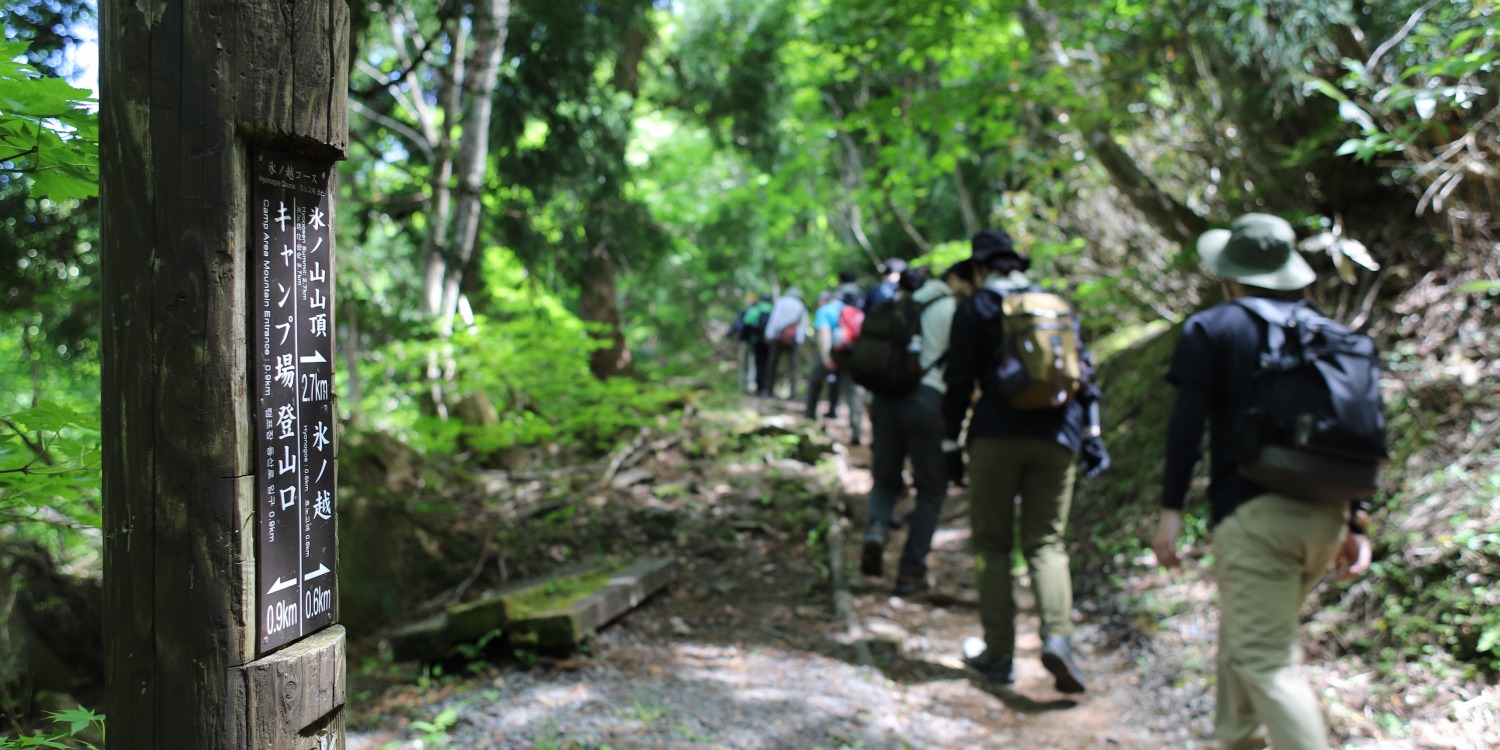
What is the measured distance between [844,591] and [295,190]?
501cm

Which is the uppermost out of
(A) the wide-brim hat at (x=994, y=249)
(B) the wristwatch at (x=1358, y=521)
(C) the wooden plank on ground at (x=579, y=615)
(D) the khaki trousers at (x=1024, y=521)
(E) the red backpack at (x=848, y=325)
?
(A) the wide-brim hat at (x=994, y=249)

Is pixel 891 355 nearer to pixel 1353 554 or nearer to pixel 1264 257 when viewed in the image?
pixel 1264 257

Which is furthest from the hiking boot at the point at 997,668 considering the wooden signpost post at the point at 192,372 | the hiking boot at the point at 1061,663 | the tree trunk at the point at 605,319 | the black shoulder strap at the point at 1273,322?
the tree trunk at the point at 605,319

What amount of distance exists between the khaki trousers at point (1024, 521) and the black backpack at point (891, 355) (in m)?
1.34

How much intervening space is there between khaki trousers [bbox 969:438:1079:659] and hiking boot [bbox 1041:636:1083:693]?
46mm

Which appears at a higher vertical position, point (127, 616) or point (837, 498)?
point (127, 616)

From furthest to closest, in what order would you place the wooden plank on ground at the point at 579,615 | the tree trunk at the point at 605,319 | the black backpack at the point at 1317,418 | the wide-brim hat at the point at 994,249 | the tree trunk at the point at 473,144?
the tree trunk at the point at 605,319 < the tree trunk at the point at 473,144 < the wide-brim hat at the point at 994,249 < the wooden plank on ground at the point at 579,615 < the black backpack at the point at 1317,418

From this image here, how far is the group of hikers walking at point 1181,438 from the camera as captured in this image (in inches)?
114

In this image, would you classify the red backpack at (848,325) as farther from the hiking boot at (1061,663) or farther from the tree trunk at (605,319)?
the hiking boot at (1061,663)

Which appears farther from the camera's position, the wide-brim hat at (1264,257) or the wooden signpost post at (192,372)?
the wide-brim hat at (1264,257)

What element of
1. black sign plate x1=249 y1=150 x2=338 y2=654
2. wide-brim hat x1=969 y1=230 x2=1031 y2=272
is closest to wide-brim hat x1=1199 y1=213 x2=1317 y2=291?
wide-brim hat x1=969 y1=230 x2=1031 y2=272

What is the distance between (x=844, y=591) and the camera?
241 inches

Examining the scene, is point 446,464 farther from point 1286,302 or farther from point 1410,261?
point 1410,261

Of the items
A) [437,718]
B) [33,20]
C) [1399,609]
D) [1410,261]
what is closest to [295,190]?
[437,718]
